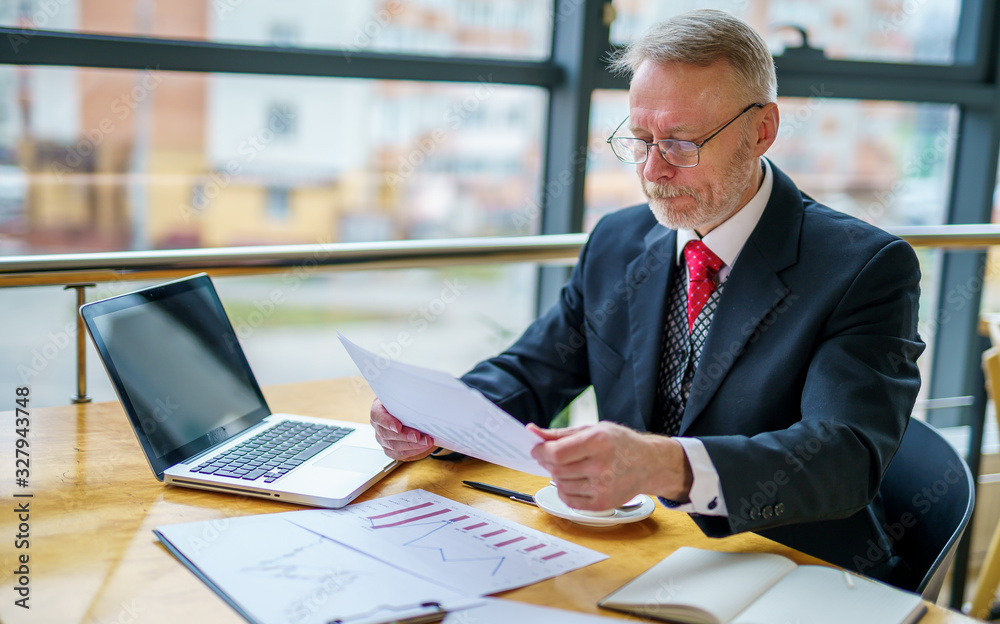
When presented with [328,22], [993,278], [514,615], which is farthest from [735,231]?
[993,278]

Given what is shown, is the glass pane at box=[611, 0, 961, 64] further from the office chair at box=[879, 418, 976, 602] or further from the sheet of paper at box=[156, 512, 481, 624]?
the sheet of paper at box=[156, 512, 481, 624]

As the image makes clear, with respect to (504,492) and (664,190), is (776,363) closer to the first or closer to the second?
(664,190)

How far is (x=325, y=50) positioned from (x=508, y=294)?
0.92 m

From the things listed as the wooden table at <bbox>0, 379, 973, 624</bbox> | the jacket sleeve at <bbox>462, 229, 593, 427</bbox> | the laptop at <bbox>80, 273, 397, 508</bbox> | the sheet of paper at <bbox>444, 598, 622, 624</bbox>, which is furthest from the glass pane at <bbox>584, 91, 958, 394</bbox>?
the sheet of paper at <bbox>444, 598, 622, 624</bbox>

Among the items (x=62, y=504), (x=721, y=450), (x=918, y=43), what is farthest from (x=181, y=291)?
(x=918, y=43)

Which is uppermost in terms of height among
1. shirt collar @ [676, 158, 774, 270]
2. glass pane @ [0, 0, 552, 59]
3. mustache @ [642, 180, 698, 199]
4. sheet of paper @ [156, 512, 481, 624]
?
glass pane @ [0, 0, 552, 59]

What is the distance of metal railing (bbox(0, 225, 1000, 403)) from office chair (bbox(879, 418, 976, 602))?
855 mm

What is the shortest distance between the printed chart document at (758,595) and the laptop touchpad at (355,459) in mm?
408

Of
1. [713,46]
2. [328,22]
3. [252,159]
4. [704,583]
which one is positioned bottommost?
[704,583]

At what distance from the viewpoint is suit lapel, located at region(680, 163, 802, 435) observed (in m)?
1.29

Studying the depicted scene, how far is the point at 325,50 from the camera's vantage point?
2.17 m

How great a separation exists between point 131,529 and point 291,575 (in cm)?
23

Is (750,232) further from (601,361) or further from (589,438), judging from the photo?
(589,438)

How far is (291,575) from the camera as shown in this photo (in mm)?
A: 871
